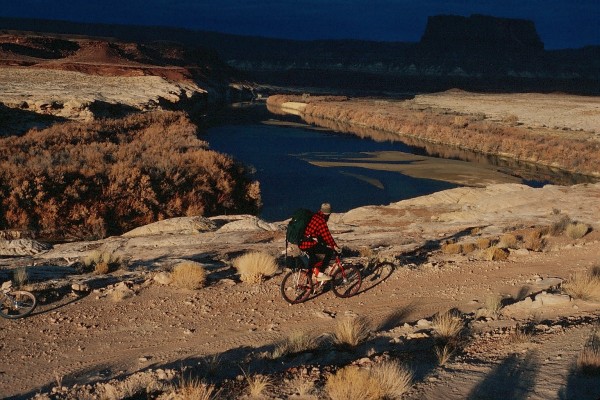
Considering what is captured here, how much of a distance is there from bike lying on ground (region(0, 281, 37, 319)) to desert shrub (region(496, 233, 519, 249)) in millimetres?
10047

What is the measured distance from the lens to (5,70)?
54625mm

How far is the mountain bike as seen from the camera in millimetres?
8622

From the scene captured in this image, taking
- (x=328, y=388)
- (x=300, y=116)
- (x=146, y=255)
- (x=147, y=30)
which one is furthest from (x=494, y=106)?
(x=147, y=30)

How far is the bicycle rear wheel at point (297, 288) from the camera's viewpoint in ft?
A: 28.6

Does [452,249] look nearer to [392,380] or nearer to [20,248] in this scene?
[392,380]

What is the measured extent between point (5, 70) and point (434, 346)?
58.9 m

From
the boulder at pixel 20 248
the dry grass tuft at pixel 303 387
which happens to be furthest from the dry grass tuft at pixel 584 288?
the boulder at pixel 20 248

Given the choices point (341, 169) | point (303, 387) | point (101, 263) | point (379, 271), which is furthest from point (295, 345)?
point (341, 169)

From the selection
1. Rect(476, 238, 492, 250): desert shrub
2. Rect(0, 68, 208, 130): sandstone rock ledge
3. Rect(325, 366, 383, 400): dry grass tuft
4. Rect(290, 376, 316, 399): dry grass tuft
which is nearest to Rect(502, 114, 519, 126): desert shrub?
Rect(0, 68, 208, 130): sandstone rock ledge

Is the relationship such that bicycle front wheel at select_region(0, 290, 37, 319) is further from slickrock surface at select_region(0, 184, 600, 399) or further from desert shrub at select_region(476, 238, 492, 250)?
desert shrub at select_region(476, 238, 492, 250)

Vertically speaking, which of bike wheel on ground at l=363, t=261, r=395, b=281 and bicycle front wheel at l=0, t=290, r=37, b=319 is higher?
bike wheel on ground at l=363, t=261, r=395, b=281

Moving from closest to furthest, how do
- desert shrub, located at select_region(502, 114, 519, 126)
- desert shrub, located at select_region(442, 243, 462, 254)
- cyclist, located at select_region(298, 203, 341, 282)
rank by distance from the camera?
1. cyclist, located at select_region(298, 203, 341, 282)
2. desert shrub, located at select_region(442, 243, 462, 254)
3. desert shrub, located at select_region(502, 114, 519, 126)

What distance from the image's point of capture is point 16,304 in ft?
25.5

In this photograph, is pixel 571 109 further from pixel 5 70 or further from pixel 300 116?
pixel 5 70
